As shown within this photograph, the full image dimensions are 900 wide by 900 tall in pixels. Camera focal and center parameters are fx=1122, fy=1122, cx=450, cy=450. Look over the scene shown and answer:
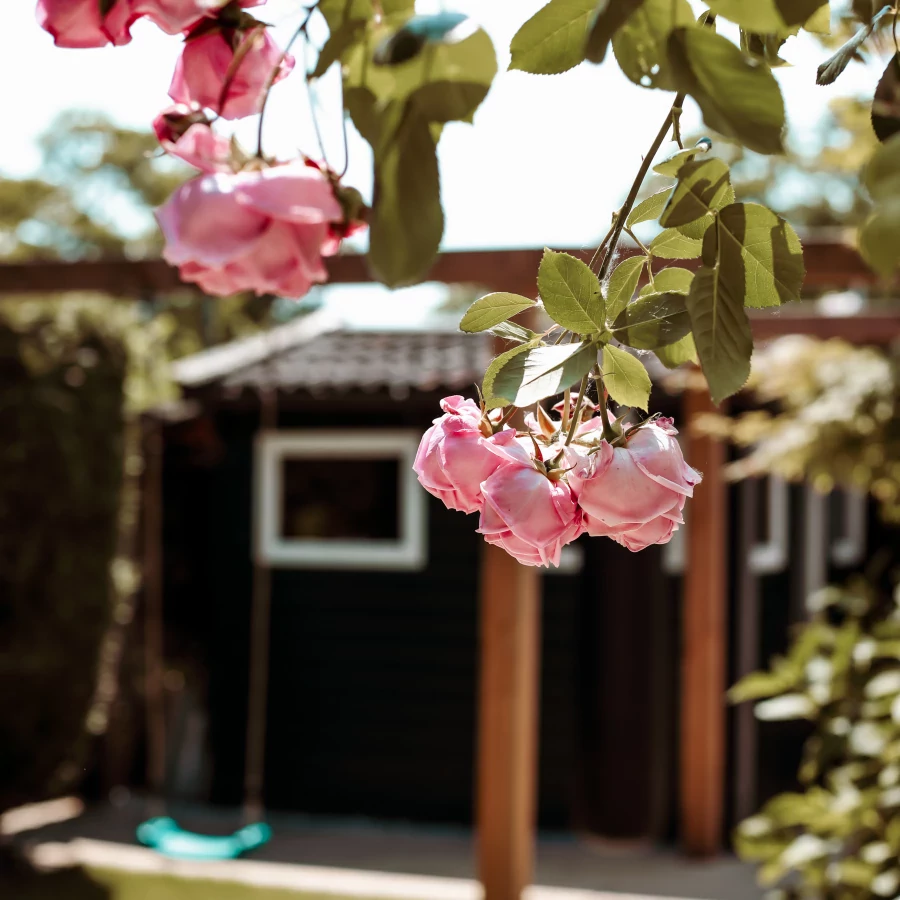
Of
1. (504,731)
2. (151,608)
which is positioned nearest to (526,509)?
(504,731)

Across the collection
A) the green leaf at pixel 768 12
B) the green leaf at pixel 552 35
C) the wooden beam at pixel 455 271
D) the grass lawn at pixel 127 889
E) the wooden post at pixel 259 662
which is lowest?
the grass lawn at pixel 127 889

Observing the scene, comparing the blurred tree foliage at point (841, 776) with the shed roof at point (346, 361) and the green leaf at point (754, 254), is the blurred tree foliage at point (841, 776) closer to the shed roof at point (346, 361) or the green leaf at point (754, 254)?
the green leaf at point (754, 254)

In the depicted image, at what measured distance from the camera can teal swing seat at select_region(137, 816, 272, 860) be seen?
199 inches

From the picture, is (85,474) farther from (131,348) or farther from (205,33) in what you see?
(205,33)

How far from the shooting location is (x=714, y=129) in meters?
0.44

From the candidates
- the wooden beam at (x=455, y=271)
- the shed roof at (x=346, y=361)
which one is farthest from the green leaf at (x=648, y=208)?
the shed roof at (x=346, y=361)

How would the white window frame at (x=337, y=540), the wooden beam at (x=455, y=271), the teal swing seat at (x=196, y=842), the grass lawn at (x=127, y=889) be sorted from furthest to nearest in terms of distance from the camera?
the white window frame at (x=337, y=540), the teal swing seat at (x=196, y=842), the grass lawn at (x=127, y=889), the wooden beam at (x=455, y=271)

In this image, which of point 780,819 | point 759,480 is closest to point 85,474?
point 780,819

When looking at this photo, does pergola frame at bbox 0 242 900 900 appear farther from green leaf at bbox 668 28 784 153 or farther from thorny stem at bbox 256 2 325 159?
green leaf at bbox 668 28 784 153

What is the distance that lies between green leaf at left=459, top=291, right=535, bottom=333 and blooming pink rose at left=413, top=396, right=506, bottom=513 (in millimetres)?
48

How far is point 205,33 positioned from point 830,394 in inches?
121

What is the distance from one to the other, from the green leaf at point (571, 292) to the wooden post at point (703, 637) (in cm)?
487

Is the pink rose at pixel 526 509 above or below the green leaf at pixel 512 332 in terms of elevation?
below

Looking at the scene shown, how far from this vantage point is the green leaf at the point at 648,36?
48cm
